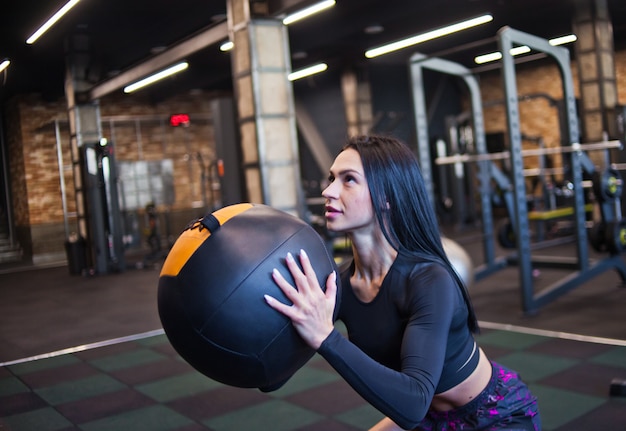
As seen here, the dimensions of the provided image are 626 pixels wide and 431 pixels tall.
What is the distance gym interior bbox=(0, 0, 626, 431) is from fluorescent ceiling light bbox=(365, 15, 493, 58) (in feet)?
0.16

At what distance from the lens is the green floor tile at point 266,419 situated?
2742 mm

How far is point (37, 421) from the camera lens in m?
3.00

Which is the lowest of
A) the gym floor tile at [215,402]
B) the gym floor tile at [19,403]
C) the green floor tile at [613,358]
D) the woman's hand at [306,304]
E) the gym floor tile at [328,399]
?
the green floor tile at [613,358]

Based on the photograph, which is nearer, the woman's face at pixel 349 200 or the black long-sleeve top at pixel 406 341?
the black long-sleeve top at pixel 406 341

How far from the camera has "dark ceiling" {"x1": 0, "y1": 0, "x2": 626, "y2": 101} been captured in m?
7.30

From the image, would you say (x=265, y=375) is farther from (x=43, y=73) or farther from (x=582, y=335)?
(x=43, y=73)

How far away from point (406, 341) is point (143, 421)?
2.15 meters

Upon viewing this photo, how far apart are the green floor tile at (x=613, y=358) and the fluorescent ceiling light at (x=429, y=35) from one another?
6.01 meters

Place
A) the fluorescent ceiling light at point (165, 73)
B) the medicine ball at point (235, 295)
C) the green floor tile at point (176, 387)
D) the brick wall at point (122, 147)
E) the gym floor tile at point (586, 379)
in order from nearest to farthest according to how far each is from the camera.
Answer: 1. the medicine ball at point (235, 295)
2. the gym floor tile at point (586, 379)
3. the green floor tile at point (176, 387)
4. the brick wall at point (122, 147)
5. the fluorescent ceiling light at point (165, 73)

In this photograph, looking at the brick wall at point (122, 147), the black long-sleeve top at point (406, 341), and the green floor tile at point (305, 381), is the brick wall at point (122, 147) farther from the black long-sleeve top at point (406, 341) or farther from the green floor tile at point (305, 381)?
the black long-sleeve top at point (406, 341)

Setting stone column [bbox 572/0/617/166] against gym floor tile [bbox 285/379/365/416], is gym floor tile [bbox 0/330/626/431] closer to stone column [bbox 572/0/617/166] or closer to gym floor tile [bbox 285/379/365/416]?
gym floor tile [bbox 285/379/365/416]

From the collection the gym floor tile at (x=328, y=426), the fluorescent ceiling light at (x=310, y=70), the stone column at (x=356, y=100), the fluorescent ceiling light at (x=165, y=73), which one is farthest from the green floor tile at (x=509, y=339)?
the stone column at (x=356, y=100)

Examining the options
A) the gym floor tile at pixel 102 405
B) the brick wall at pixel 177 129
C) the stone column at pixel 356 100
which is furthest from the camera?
the stone column at pixel 356 100

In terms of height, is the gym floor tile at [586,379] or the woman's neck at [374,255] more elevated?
the woman's neck at [374,255]
